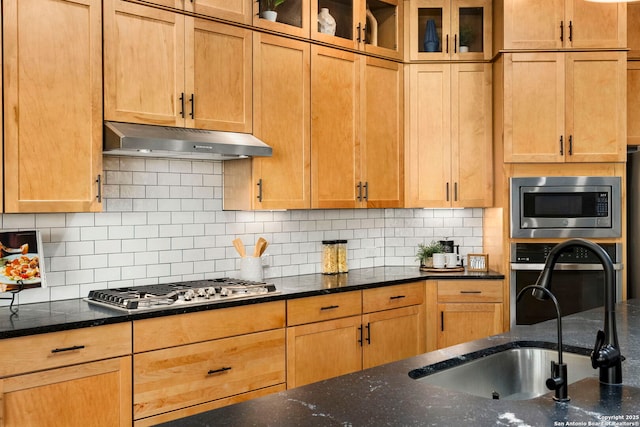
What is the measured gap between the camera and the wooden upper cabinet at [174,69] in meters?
3.25

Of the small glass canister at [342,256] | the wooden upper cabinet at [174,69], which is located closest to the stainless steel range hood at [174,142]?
the wooden upper cabinet at [174,69]

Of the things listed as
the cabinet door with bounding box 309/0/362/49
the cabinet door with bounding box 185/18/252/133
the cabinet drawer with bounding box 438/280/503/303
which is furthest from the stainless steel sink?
the cabinet door with bounding box 309/0/362/49

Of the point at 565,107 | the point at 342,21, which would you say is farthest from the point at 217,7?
the point at 565,107

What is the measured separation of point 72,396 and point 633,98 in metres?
4.22

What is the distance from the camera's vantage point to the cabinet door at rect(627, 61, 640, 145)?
4.80 metres

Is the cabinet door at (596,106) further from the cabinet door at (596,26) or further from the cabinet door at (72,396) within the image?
the cabinet door at (72,396)

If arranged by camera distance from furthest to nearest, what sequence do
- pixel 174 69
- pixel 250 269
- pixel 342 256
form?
pixel 342 256 < pixel 250 269 < pixel 174 69

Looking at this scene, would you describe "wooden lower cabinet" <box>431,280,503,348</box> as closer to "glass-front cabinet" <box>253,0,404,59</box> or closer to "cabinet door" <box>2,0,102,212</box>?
"glass-front cabinet" <box>253,0,404,59</box>

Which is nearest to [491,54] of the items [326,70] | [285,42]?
[326,70]

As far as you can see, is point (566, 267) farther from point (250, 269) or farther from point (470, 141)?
point (250, 269)

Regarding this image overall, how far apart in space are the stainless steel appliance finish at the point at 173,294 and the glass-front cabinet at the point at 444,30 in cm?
224

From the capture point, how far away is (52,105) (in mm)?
3002

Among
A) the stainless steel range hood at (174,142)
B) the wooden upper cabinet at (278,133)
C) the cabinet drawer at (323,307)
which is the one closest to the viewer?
the stainless steel range hood at (174,142)

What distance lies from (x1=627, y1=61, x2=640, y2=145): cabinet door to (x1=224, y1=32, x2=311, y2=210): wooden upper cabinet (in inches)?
95.0
